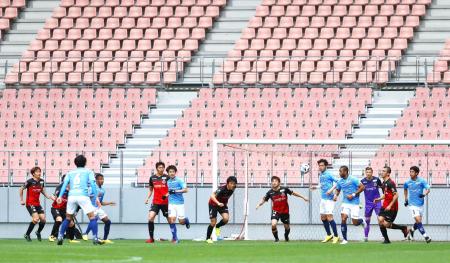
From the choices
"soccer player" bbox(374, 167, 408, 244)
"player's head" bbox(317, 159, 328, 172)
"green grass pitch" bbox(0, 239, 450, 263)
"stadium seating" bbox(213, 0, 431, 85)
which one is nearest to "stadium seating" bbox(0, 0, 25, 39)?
"stadium seating" bbox(213, 0, 431, 85)

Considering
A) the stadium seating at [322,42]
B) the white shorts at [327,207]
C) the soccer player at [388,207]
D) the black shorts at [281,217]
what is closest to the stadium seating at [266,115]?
the stadium seating at [322,42]

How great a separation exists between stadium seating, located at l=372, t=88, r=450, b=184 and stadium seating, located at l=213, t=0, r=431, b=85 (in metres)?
1.90

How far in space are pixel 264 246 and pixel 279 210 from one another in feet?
11.5

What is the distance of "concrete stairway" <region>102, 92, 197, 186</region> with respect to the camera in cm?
3297

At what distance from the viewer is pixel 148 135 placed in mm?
36375

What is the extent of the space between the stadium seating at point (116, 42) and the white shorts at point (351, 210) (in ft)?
34.2

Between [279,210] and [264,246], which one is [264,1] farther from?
[264,246]

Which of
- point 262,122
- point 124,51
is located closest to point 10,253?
point 262,122

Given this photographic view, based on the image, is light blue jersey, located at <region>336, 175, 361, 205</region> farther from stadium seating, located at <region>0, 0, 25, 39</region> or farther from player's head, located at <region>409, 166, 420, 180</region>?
stadium seating, located at <region>0, 0, 25, 39</region>

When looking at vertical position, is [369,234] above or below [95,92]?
below

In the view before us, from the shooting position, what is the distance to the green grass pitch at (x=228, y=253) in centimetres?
2062

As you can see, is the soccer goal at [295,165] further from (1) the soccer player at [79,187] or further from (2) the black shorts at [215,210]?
(1) the soccer player at [79,187]

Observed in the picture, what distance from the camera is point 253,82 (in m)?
37.7

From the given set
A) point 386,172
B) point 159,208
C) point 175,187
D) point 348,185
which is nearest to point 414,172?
point 386,172
